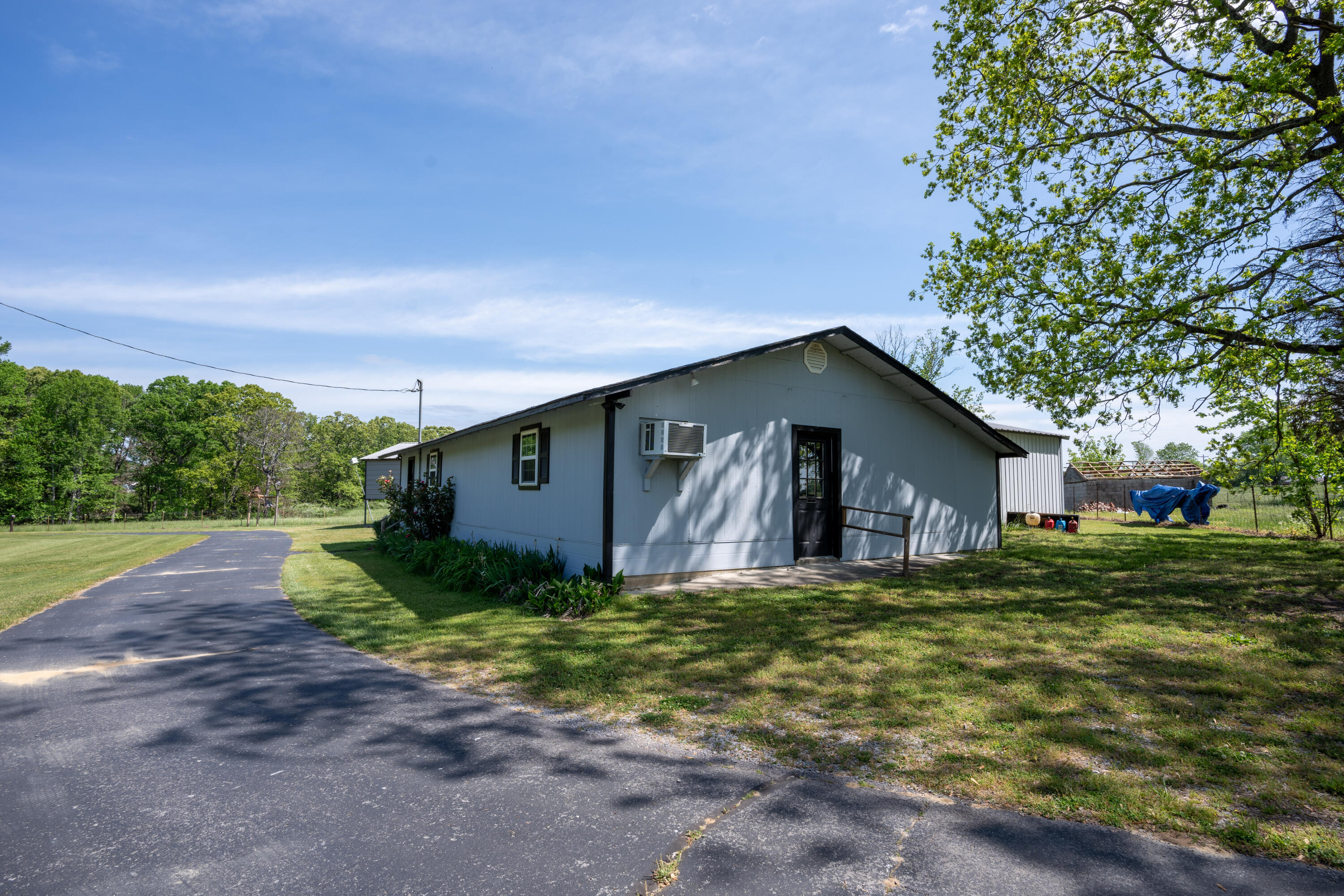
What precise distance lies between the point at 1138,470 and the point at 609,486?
24.8 m

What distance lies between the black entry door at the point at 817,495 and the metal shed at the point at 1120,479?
17.0 meters

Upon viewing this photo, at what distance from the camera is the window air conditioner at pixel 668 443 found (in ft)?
27.7

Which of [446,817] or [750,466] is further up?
[750,466]

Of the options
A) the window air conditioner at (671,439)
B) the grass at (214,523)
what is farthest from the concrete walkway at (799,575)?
the grass at (214,523)

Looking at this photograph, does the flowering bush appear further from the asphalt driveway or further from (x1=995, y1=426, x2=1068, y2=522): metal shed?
(x1=995, y1=426, x2=1068, y2=522): metal shed

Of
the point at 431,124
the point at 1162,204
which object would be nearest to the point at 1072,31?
the point at 1162,204

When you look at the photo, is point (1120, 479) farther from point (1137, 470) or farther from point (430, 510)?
point (430, 510)

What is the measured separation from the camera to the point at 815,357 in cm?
1048

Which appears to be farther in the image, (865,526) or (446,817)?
(865,526)

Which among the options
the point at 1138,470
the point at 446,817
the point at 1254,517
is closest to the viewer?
the point at 446,817

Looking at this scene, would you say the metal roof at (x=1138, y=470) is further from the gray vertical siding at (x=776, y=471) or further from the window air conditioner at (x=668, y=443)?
the window air conditioner at (x=668, y=443)

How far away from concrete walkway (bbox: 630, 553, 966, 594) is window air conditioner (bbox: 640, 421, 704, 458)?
5.92 feet

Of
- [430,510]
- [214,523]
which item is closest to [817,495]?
[430,510]

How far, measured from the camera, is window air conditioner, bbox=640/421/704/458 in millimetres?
8438
